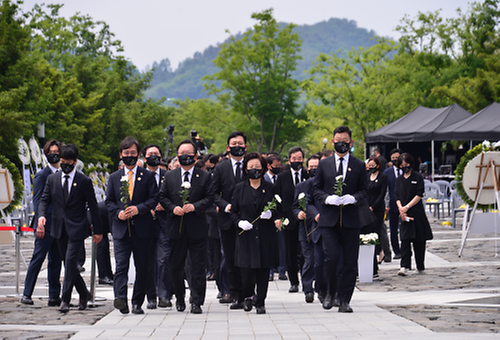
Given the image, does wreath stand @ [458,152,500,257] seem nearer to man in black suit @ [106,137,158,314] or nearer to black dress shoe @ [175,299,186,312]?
black dress shoe @ [175,299,186,312]

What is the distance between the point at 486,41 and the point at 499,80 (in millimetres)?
7682

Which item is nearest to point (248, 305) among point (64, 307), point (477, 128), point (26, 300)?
point (64, 307)

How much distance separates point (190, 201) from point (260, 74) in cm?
4728

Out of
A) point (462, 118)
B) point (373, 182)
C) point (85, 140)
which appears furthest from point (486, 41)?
point (373, 182)

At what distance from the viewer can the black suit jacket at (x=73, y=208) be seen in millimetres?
8445

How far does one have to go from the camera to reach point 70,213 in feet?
27.9

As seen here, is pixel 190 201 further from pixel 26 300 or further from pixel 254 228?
pixel 26 300

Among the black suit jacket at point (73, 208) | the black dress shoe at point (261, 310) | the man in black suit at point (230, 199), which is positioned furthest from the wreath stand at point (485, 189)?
the black suit jacket at point (73, 208)

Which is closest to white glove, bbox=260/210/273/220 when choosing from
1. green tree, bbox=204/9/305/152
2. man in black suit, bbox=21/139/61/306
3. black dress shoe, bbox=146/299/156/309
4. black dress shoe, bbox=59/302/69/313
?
black dress shoe, bbox=146/299/156/309

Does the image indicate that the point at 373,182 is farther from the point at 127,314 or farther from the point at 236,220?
the point at 127,314

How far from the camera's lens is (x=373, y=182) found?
12.5m

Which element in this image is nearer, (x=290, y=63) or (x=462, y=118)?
(x=462, y=118)

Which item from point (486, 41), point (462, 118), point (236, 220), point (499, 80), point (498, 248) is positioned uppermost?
point (486, 41)

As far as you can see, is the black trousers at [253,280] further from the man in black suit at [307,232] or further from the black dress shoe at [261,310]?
the man in black suit at [307,232]
